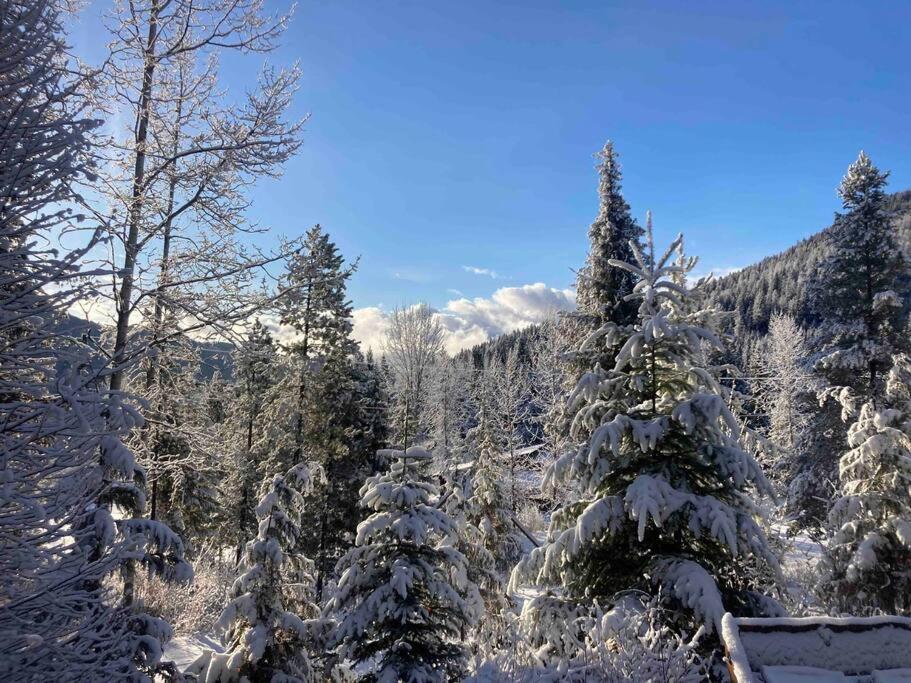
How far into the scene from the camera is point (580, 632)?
5.44 m

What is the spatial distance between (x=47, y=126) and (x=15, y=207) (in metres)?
0.60

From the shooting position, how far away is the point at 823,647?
3570 mm

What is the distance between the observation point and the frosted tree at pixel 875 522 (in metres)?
8.95

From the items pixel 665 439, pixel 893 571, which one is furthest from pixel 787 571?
pixel 665 439

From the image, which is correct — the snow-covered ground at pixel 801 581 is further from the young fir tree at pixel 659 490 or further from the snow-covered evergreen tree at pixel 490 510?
the snow-covered evergreen tree at pixel 490 510

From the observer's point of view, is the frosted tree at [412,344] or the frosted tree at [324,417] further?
the frosted tree at [412,344]

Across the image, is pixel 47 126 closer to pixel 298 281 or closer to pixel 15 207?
pixel 15 207

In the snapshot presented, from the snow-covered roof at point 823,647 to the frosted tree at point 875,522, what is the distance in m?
6.68

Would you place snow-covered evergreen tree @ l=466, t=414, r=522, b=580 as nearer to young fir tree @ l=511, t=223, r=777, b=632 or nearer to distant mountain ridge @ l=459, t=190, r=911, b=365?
young fir tree @ l=511, t=223, r=777, b=632

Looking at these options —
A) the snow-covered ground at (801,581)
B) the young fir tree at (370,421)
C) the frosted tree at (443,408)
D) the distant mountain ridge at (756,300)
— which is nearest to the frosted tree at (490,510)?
the young fir tree at (370,421)

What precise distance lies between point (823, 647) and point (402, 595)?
12.6ft

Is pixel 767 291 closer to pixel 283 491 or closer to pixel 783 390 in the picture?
pixel 783 390

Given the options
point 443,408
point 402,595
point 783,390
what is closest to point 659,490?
point 402,595

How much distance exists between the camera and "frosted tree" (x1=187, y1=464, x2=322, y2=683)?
552 centimetres
